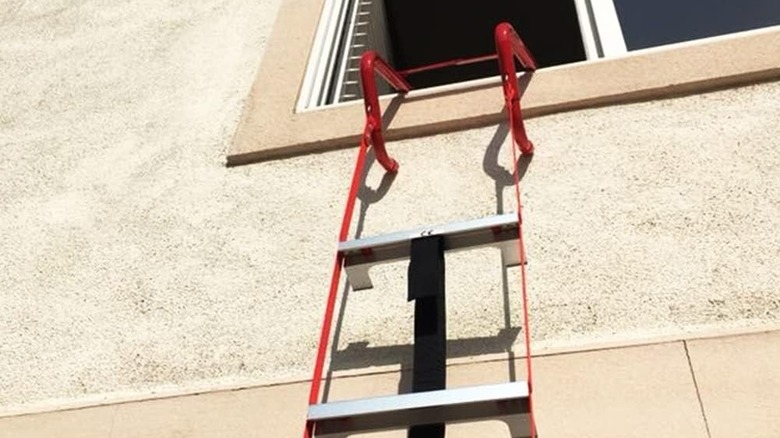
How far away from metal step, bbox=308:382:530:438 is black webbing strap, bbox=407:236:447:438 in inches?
4.8

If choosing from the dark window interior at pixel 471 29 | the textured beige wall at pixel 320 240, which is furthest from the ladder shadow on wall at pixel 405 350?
the dark window interior at pixel 471 29

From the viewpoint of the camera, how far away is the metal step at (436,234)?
251 cm

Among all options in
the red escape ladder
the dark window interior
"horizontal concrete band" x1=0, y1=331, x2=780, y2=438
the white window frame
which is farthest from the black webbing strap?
the dark window interior

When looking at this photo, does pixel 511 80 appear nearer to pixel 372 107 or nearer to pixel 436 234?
pixel 372 107

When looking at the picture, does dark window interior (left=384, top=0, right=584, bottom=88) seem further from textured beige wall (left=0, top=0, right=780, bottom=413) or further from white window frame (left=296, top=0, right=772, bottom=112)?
textured beige wall (left=0, top=0, right=780, bottom=413)

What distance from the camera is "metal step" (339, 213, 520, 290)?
2.51 metres

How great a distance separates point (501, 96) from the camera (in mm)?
3355

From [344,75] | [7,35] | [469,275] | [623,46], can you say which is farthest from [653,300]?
[7,35]

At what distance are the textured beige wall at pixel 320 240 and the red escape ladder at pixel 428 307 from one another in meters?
0.17

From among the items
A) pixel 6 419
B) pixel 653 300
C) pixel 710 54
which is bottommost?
pixel 6 419

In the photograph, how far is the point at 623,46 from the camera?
3506 mm

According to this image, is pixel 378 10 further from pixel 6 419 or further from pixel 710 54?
pixel 6 419

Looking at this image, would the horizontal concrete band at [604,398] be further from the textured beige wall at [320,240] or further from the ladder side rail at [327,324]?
the ladder side rail at [327,324]

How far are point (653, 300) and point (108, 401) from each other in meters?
1.97
